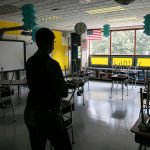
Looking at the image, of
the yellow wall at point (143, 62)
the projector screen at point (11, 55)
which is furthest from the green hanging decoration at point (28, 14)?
the yellow wall at point (143, 62)

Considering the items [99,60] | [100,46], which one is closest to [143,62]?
[99,60]

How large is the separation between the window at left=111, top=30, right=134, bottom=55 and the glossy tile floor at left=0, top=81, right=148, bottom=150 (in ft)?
13.0

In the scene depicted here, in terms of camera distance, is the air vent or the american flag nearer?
the air vent

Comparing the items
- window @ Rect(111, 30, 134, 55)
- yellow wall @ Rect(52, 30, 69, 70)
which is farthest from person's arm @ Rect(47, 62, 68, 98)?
window @ Rect(111, 30, 134, 55)

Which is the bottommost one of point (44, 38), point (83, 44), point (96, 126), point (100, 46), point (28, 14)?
point (96, 126)

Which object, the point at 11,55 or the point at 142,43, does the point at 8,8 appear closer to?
the point at 11,55

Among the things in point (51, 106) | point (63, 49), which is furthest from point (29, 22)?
point (63, 49)

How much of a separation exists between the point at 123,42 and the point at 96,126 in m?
6.37

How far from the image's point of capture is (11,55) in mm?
7336

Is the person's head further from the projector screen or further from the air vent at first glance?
the projector screen

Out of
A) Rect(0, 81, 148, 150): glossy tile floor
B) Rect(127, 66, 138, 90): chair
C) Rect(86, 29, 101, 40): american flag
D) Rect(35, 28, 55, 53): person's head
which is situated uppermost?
Rect(86, 29, 101, 40): american flag

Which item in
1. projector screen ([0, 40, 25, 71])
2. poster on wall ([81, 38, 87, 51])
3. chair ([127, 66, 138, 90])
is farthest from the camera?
A: poster on wall ([81, 38, 87, 51])

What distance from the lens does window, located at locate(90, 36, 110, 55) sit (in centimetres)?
987

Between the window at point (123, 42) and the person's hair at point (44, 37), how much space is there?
→ 26.7 feet
